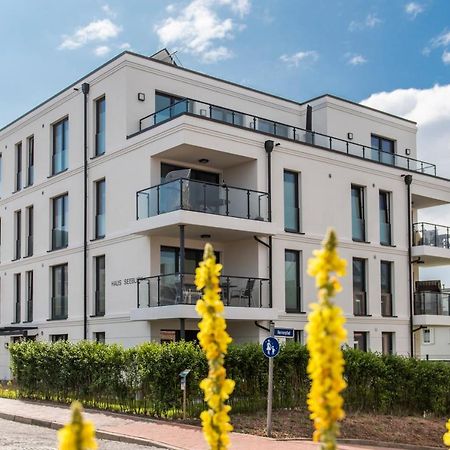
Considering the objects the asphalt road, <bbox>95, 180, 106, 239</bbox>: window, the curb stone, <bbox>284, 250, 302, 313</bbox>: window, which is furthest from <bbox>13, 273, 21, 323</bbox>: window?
the asphalt road

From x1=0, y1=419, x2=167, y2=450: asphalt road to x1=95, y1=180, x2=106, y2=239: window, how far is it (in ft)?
33.2

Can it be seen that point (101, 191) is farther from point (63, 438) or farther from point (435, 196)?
point (63, 438)

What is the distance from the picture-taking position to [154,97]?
989 inches

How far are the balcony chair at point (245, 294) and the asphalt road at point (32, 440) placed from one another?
784 cm

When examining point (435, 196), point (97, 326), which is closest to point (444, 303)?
point (435, 196)

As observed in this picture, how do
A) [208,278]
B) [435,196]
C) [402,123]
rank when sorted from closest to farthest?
[208,278]
[435,196]
[402,123]

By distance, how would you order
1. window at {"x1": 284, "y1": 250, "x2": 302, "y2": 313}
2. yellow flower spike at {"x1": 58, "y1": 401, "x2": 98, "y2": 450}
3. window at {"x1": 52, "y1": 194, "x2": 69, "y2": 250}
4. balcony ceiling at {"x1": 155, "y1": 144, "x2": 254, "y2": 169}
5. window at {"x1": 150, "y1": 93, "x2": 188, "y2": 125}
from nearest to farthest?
yellow flower spike at {"x1": 58, "y1": 401, "x2": 98, "y2": 450}, balcony ceiling at {"x1": 155, "y1": 144, "x2": 254, "y2": 169}, window at {"x1": 150, "y1": 93, "x2": 188, "y2": 125}, window at {"x1": 284, "y1": 250, "x2": 302, "y2": 313}, window at {"x1": 52, "y1": 194, "x2": 69, "y2": 250}

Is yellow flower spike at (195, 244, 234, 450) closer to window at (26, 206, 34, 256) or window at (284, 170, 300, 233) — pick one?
window at (284, 170, 300, 233)

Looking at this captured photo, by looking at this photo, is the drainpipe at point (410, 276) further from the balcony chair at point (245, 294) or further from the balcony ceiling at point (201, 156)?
the balcony chair at point (245, 294)

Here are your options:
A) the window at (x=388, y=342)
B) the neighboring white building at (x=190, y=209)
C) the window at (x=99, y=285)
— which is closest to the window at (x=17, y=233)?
the neighboring white building at (x=190, y=209)

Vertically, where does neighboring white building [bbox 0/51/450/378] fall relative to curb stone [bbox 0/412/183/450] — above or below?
above

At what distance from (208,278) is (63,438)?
5.41 feet

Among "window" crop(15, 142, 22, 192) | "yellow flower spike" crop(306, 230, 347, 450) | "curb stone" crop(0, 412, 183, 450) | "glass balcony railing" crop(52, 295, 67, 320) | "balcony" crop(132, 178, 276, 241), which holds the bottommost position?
"curb stone" crop(0, 412, 183, 450)

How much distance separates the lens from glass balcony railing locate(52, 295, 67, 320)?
2746 centimetres
